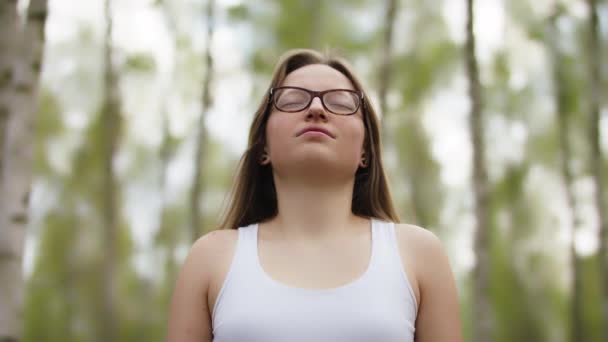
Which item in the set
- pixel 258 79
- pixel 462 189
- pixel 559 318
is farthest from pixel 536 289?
pixel 258 79

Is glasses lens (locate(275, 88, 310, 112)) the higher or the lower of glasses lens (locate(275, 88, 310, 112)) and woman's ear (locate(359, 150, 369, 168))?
the higher

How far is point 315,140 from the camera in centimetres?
206

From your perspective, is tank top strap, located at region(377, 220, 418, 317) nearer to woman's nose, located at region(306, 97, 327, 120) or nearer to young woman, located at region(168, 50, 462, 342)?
young woman, located at region(168, 50, 462, 342)

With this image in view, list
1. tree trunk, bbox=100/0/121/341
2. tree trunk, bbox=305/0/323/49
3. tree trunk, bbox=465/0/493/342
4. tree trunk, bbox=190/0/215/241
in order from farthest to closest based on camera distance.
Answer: tree trunk, bbox=305/0/323/49 < tree trunk, bbox=100/0/121/341 < tree trunk, bbox=190/0/215/241 < tree trunk, bbox=465/0/493/342

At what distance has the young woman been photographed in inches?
71.9

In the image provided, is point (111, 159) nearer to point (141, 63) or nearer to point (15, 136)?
point (141, 63)

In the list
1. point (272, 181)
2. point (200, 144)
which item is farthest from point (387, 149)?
point (272, 181)

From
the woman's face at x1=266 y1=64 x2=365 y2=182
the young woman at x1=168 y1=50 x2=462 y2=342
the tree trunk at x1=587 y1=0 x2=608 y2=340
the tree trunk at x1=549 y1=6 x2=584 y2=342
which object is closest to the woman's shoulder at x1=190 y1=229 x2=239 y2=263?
the young woman at x1=168 y1=50 x2=462 y2=342

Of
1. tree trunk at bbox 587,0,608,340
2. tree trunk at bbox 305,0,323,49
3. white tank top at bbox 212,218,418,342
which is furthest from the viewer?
tree trunk at bbox 305,0,323,49

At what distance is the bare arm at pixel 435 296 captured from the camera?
77.0 inches

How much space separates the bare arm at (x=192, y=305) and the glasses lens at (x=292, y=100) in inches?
19.6

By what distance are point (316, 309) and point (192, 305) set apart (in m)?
0.39

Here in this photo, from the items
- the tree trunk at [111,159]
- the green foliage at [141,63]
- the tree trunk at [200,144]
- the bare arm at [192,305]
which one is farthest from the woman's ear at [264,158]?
the green foliage at [141,63]

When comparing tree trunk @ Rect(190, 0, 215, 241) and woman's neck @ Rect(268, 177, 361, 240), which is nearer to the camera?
woman's neck @ Rect(268, 177, 361, 240)
